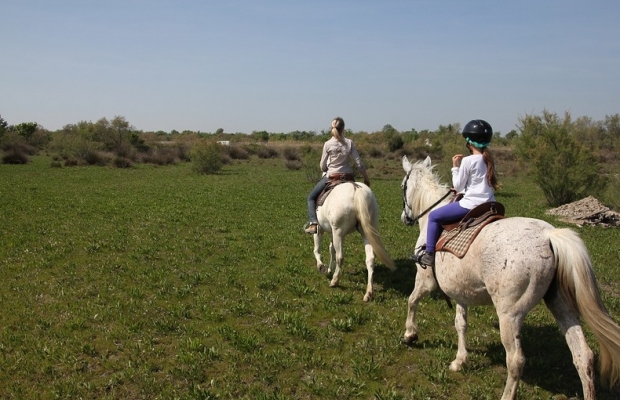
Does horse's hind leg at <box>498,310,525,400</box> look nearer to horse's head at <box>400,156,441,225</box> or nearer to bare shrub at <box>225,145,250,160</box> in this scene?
horse's head at <box>400,156,441,225</box>

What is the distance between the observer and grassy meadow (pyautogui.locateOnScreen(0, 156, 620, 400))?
212 inches

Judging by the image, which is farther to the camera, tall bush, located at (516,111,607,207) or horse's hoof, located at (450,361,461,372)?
tall bush, located at (516,111,607,207)

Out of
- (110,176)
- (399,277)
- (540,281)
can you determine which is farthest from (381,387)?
(110,176)

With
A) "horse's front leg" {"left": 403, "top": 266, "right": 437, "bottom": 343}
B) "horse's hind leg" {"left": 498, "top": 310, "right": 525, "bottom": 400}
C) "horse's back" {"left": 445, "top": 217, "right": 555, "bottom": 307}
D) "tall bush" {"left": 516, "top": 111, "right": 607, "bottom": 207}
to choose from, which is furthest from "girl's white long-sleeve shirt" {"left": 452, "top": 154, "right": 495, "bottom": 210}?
"tall bush" {"left": 516, "top": 111, "right": 607, "bottom": 207}

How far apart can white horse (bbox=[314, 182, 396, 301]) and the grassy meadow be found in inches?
28.9

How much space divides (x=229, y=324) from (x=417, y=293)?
10.2ft

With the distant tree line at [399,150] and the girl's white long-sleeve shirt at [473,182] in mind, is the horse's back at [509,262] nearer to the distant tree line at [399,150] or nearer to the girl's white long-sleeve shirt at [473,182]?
the girl's white long-sleeve shirt at [473,182]

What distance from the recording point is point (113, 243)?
1247cm

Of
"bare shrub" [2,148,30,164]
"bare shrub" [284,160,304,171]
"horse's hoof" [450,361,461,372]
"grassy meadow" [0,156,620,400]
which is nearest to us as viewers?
"grassy meadow" [0,156,620,400]

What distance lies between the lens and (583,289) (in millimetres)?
4191

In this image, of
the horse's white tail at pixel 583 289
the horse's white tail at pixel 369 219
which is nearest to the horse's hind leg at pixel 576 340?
the horse's white tail at pixel 583 289

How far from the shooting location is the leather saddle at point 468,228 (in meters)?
5.08

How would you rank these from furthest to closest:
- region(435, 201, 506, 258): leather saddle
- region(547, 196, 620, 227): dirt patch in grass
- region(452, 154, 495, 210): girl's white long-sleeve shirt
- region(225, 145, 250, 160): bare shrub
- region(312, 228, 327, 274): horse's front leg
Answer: region(225, 145, 250, 160): bare shrub < region(547, 196, 620, 227): dirt patch in grass < region(312, 228, 327, 274): horse's front leg < region(452, 154, 495, 210): girl's white long-sleeve shirt < region(435, 201, 506, 258): leather saddle

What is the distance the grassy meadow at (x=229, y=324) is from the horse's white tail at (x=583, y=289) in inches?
46.5
